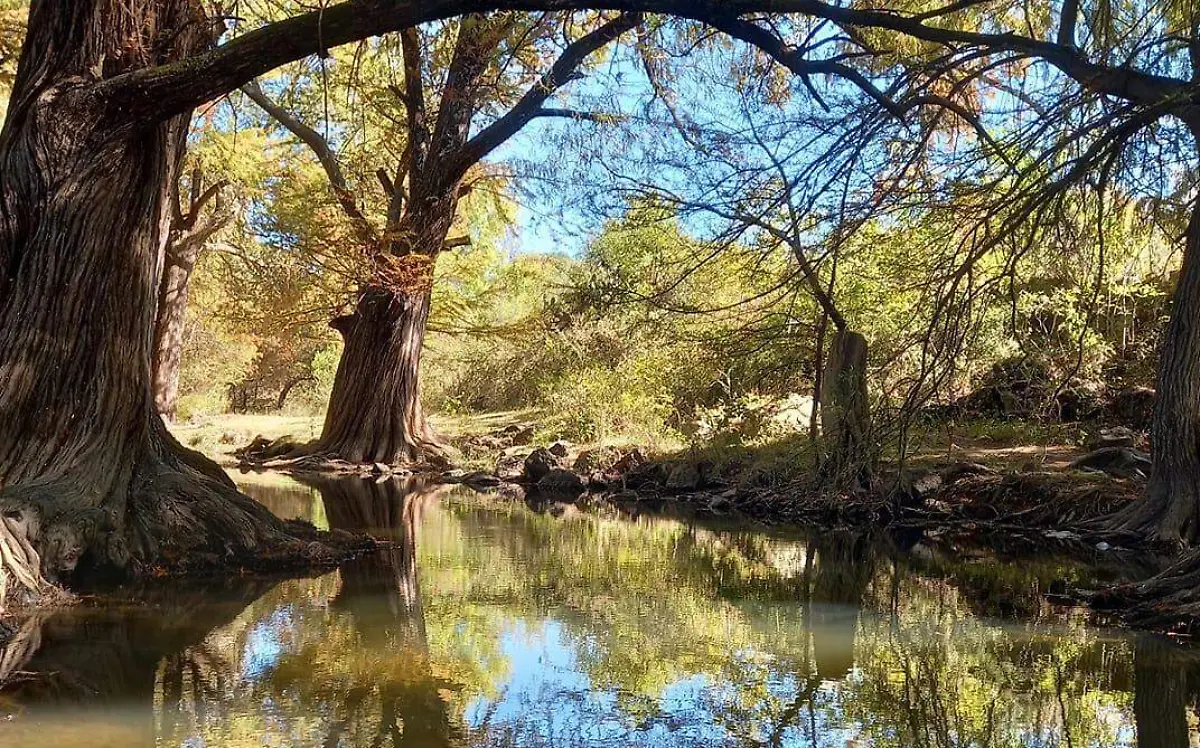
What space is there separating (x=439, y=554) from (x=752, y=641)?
3.09 meters

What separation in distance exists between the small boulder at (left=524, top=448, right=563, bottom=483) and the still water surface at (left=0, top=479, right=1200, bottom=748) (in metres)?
6.76

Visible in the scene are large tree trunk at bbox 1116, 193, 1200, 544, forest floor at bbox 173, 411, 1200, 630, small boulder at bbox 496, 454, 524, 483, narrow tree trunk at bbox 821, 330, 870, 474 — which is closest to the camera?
large tree trunk at bbox 1116, 193, 1200, 544

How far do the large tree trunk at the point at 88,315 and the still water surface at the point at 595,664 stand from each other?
0.62 meters

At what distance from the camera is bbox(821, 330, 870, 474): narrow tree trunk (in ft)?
31.8

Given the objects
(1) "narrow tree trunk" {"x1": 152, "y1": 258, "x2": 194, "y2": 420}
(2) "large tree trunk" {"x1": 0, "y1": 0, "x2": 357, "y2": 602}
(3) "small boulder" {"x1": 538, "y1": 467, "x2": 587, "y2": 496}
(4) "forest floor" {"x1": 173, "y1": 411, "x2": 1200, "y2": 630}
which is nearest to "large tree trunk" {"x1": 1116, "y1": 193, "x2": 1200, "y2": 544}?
(4) "forest floor" {"x1": 173, "y1": 411, "x2": 1200, "y2": 630}

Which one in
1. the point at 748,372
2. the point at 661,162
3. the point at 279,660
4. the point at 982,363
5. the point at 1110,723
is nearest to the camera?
the point at 1110,723

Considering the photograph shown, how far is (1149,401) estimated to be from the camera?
40.0 feet

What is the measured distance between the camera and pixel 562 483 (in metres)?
12.9

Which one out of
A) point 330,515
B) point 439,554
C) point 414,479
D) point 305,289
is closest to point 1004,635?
point 439,554

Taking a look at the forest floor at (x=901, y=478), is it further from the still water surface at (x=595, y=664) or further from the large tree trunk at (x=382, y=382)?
the still water surface at (x=595, y=664)

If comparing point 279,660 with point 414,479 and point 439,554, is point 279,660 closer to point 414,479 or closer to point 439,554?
point 439,554

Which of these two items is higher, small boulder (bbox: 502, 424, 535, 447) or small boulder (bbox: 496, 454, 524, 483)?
small boulder (bbox: 502, 424, 535, 447)

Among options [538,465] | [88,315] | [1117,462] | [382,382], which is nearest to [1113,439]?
[1117,462]

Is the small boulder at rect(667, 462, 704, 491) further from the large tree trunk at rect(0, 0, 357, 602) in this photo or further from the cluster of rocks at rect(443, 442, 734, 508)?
the large tree trunk at rect(0, 0, 357, 602)
